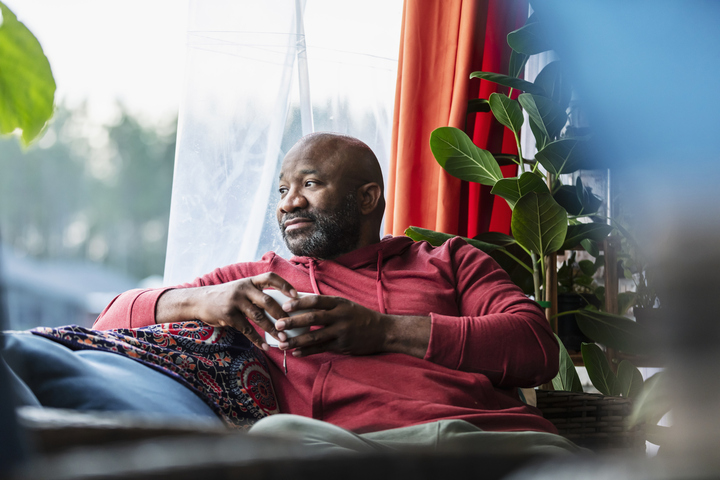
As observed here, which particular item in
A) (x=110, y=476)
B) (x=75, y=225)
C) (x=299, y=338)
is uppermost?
(x=110, y=476)

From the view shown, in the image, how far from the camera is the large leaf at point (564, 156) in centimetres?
181

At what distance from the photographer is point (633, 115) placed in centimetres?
17

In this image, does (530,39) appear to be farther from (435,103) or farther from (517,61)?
(435,103)

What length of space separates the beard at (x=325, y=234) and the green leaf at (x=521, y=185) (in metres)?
0.49

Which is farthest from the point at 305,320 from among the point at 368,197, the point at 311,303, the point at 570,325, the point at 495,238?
the point at 570,325

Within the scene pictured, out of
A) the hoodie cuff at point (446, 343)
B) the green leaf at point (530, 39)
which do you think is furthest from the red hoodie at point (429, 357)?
the green leaf at point (530, 39)

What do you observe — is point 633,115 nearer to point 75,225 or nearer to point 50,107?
point 50,107

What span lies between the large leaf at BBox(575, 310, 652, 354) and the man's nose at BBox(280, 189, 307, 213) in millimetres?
1026

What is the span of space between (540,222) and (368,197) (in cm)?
53

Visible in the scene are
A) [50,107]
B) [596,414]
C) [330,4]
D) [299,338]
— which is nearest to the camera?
[50,107]

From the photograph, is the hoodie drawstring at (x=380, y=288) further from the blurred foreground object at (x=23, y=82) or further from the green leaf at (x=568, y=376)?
the blurred foreground object at (x=23, y=82)

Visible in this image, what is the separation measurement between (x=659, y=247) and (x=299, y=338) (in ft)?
3.57

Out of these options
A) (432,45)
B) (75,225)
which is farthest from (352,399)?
(432,45)

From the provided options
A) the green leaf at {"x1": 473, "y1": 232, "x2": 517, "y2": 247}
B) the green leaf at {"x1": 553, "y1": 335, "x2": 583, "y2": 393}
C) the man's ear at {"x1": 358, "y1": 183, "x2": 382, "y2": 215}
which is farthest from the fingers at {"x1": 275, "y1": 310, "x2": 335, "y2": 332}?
the green leaf at {"x1": 553, "y1": 335, "x2": 583, "y2": 393}
